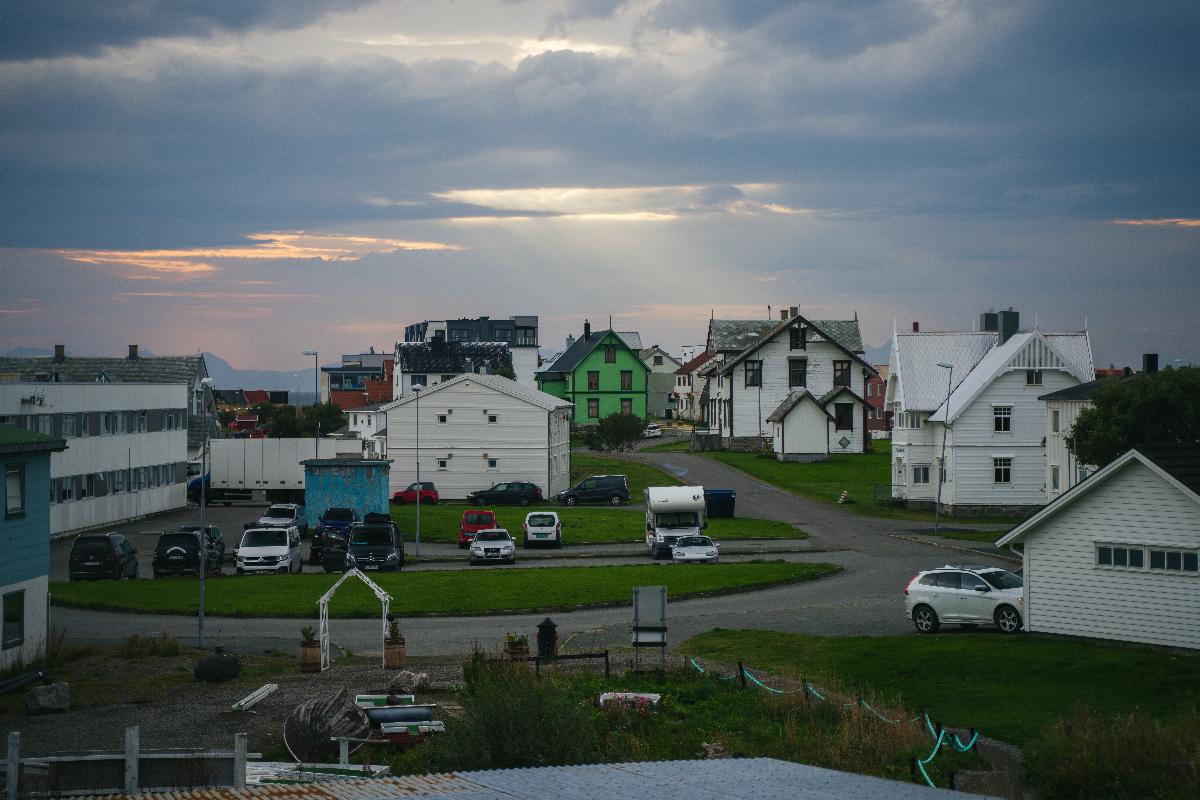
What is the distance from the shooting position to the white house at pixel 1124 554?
27.7 meters

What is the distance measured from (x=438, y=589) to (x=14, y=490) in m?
14.8

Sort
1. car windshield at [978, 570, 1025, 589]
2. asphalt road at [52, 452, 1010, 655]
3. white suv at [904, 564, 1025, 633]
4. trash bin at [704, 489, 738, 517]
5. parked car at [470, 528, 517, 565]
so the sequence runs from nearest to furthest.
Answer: white suv at [904, 564, 1025, 633], car windshield at [978, 570, 1025, 589], asphalt road at [52, 452, 1010, 655], parked car at [470, 528, 517, 565], trash bin at [704, 489, 738, 517]

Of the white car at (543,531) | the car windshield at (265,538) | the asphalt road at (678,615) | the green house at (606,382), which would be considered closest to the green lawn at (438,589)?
the asphalt road at (678,615)

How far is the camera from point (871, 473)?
7731 cm

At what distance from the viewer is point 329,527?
5172 cm

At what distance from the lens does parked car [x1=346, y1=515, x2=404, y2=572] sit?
44750 millimetres

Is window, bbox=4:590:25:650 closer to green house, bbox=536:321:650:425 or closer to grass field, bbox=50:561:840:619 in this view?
grass field, bbox=50:561:840:619

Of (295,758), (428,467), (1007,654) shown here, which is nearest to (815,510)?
(428,467)

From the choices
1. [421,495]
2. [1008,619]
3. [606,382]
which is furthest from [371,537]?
[606,382]

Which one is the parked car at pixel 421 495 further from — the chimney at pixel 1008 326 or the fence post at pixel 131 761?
the fence post at pixel 131 761

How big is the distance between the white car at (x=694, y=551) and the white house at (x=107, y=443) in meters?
24.7

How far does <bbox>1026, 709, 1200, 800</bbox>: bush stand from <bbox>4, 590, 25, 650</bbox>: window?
70.1ft

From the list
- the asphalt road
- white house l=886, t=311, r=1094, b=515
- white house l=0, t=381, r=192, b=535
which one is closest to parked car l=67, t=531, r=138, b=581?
the asphalt road

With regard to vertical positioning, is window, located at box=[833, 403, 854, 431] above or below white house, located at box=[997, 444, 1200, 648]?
above
